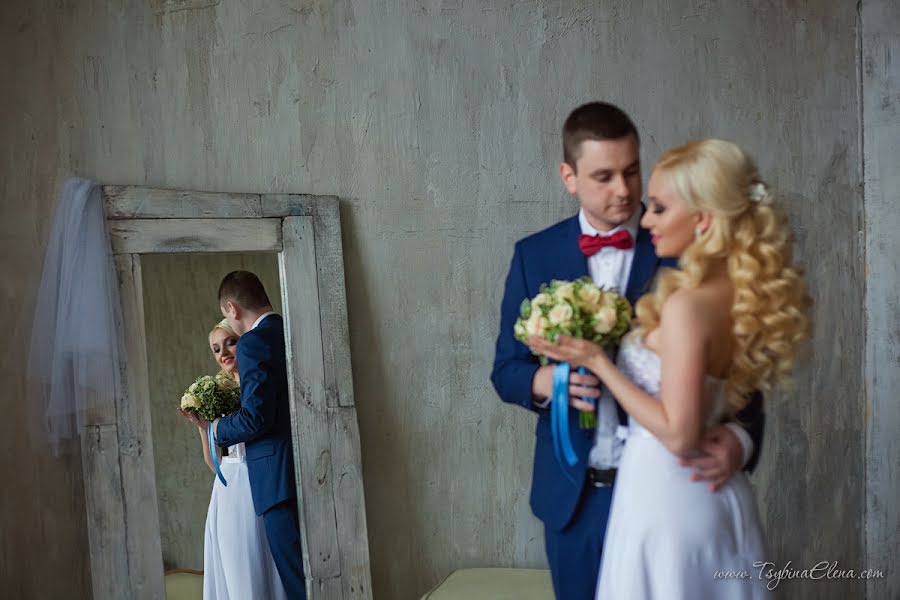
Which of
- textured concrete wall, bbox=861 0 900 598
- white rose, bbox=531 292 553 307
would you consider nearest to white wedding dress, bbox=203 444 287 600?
white rose, bbox=531 292 553 307

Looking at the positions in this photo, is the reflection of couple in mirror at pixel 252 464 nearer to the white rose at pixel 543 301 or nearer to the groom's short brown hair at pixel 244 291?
the groom's short brown hair at pixel 244 291

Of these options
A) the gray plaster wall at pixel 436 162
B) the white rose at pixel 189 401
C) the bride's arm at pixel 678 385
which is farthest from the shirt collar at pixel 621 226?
the white rose at pixel 189 401

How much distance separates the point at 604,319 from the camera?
221 cm

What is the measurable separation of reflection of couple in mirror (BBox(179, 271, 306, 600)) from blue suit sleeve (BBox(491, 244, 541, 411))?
1038mm

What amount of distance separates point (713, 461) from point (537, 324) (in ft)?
1.73

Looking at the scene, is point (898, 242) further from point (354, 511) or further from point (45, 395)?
point (45, 395)

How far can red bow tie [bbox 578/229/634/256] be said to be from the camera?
2.45m

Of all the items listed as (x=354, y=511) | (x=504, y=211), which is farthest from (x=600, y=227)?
(x=354, y=511)

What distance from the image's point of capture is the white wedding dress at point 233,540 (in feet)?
10.5

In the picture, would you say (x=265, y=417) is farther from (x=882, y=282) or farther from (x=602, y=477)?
(x=882, y=282)

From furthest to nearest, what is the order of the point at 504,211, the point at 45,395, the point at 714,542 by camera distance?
the point at 504,211, the point at 45,395, the point at 714,542

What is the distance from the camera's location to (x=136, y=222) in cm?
310

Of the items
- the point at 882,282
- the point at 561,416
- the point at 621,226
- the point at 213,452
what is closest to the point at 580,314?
the point at 561,416

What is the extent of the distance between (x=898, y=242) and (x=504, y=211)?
1.72 meters
